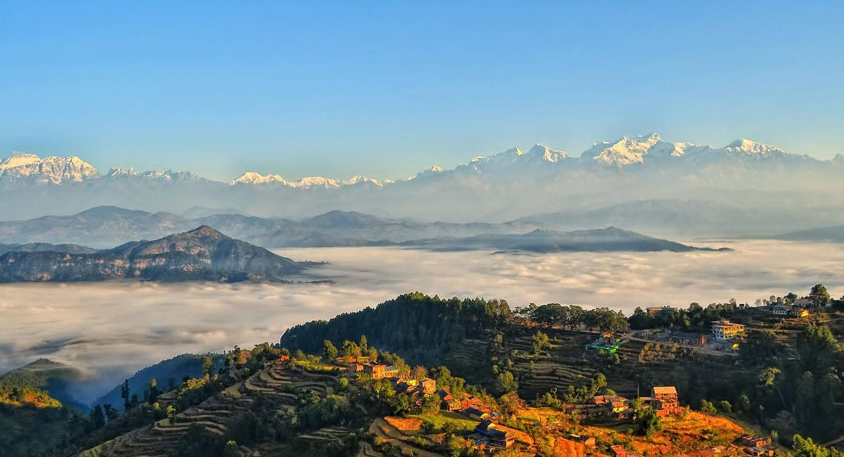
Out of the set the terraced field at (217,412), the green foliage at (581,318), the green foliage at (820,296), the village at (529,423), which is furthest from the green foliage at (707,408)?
the green foliage at (820,296)

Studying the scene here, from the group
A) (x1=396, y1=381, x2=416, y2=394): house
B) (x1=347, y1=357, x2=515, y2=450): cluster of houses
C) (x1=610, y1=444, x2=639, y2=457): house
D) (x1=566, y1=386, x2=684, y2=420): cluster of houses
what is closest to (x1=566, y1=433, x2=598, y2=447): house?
(x1=610, y1=444, x2=639, y2=457): house

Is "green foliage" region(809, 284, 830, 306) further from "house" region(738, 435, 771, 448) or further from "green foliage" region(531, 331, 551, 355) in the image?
"house" region(738, 435, 771, 448)

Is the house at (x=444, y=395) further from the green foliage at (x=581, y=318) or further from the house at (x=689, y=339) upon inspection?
the green foliage at (x=581, y=318)

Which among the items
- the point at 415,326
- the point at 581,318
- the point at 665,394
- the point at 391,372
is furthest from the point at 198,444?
the point at 415,326

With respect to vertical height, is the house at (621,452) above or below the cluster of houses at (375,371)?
below

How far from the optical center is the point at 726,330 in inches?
2377

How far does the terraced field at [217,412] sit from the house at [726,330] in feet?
110

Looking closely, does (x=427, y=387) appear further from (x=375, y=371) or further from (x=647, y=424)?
(x=647, y=424)

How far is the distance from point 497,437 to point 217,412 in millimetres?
25061

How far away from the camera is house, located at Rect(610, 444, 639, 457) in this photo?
3631 cm

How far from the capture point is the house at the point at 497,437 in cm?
3538

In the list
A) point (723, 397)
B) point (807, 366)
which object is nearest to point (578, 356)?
point (723, 397)

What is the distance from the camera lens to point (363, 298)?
170500 mm

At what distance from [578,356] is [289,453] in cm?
2924
